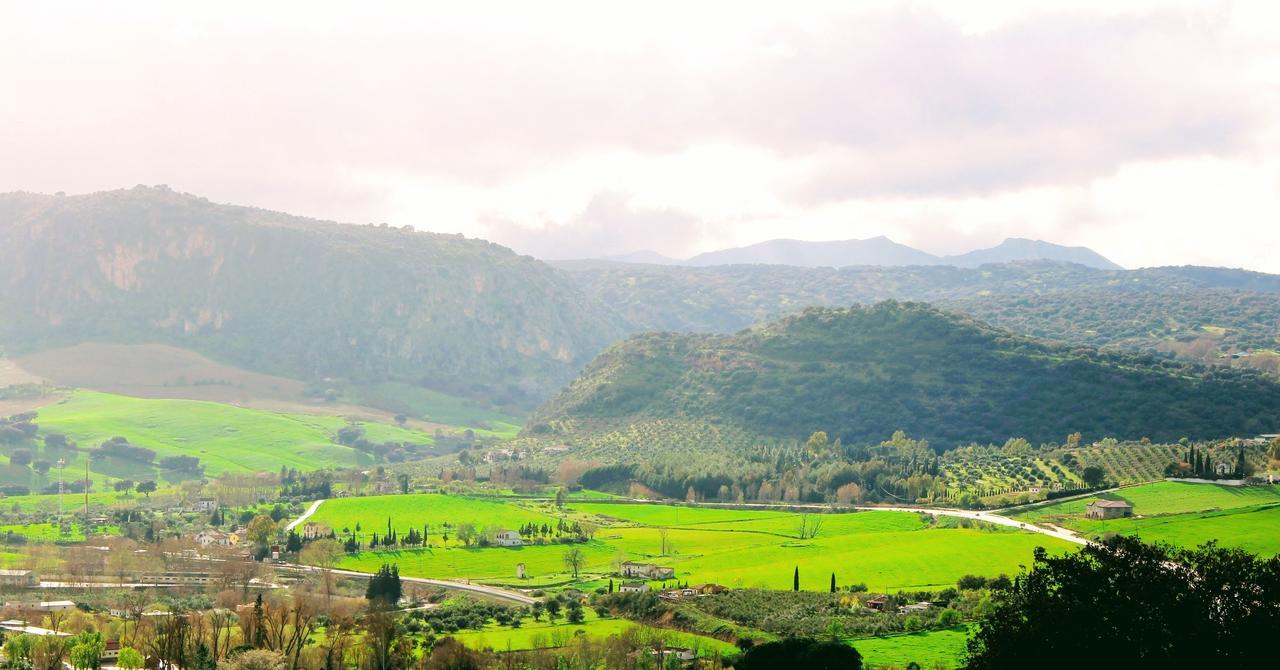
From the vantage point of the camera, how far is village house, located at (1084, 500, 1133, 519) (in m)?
116

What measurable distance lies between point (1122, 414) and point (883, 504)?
5563 cm

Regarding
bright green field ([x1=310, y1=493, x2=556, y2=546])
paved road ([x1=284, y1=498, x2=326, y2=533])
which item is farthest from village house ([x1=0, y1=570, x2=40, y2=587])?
bright green field ([x1=310, y1=493, x2=556, y2=546])

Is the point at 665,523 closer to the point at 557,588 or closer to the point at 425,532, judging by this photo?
the point at 425,532

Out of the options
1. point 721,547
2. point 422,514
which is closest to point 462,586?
point 721,547

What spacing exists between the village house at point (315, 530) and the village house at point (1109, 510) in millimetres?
73387

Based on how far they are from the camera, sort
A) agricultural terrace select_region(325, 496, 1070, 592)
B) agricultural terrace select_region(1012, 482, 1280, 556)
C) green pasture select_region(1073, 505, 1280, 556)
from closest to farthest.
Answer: green pasture select_region(1073, 505, 1280, 556)
agricultural terrace select_region(1012, 482, 1280, 556)
agricultural terrace select_region(325, 496, 1070, 592)

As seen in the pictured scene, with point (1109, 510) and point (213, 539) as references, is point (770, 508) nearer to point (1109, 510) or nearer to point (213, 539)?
point (1109, 510)

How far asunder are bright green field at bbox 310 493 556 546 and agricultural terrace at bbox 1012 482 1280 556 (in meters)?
53.4

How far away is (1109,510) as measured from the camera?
4572 inches

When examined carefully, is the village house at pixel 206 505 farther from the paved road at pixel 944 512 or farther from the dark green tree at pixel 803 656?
the dark green tree at pixel 803 656

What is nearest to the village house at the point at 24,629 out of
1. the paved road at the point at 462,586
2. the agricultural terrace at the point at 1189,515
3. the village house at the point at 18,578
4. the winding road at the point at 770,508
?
the village house at the point at 18,578

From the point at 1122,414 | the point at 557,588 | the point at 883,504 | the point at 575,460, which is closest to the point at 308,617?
the point at 557,588

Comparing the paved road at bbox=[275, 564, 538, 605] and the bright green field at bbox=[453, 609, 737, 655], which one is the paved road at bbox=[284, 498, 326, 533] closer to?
the paved road at bbox=[275, 564, 538, 605]

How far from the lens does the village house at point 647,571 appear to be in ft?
336
